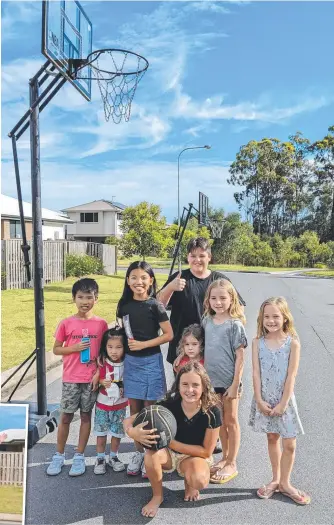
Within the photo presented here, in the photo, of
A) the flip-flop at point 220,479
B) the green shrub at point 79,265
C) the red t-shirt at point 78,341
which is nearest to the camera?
the flip-flop at point 220,479

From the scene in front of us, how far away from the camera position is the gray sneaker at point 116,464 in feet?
11.4

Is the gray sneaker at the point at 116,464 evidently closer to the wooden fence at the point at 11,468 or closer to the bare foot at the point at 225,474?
the bare foot at the point at 225,474

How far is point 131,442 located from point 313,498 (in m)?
1.38

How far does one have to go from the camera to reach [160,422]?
300 centimetres

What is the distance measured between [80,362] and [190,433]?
87cm

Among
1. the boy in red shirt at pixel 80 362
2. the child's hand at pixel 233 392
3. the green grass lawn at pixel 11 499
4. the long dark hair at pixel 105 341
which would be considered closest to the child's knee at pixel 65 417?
the boy in red shirt at pixel 80 362

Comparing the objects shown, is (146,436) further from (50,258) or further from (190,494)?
(50,258)

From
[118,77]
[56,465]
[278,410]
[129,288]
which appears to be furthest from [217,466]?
[118,77]

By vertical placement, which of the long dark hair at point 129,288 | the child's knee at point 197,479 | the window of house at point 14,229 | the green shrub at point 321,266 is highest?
the window of house at point 14,229

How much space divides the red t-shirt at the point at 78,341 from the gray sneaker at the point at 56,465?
1.58 ft

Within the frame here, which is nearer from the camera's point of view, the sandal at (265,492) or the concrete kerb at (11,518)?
the concrete kerb at (11,518)

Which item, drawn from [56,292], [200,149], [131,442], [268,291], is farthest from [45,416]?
[200,149]

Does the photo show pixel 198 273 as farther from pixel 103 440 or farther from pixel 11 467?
pixel 11 467

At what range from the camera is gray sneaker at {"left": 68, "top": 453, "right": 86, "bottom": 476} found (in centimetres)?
341
